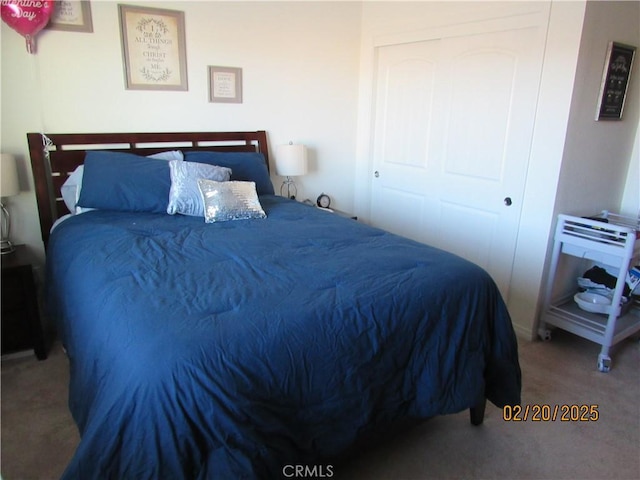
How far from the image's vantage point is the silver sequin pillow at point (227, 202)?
7.83 feet

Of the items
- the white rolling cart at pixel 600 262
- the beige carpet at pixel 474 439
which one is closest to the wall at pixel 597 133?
the white rolling cart at pixel 600 262

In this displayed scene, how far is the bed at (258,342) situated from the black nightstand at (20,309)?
139 mm

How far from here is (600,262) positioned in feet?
8.14

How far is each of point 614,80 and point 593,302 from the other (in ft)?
4.25

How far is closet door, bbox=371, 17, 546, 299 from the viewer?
8.50 ft

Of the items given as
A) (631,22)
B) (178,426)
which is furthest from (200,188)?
(631,22)

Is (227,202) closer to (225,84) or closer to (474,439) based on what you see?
(225,84)

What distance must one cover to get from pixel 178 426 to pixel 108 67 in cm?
238

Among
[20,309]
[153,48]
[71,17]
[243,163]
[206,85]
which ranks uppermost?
[71,17]

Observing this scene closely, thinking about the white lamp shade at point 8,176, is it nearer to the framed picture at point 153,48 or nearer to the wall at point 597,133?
the framed picture at point 153,48

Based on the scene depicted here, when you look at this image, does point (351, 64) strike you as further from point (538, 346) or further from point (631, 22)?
point (538, 346)

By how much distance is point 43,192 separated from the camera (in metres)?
2.50
